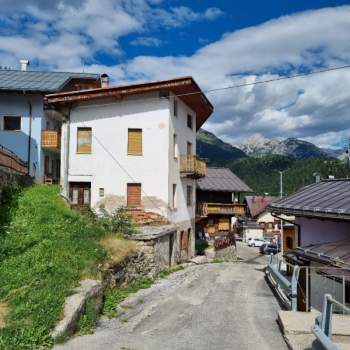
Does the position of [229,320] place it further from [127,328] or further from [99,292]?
[99,292]

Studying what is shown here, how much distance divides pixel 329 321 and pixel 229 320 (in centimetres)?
451

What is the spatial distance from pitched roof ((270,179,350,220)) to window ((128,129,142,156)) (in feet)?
31.5

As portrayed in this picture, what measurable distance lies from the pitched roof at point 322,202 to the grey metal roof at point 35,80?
54.6 ft

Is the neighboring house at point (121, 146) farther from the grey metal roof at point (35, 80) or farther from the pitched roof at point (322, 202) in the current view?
the pitched roof at point (322, 202)

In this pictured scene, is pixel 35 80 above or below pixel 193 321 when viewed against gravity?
above

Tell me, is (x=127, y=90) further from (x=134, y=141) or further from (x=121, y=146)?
(x=121, y=146)

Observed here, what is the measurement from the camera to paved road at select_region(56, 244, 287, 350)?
974 centimetres

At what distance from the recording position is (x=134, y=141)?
83.5ft

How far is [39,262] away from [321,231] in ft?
33.7

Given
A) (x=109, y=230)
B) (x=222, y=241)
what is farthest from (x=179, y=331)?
(x=222, y=241)

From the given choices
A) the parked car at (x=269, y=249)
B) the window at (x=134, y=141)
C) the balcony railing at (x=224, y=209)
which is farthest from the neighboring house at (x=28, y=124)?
the parked car at (x=269, y=249)

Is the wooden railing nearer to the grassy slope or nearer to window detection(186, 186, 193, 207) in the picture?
the grassy slope

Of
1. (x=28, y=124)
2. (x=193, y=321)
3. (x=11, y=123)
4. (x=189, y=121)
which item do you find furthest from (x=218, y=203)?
(x=193, y=321)

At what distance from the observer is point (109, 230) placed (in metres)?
18.9
